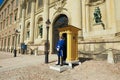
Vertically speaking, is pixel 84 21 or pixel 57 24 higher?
pixel 57 24

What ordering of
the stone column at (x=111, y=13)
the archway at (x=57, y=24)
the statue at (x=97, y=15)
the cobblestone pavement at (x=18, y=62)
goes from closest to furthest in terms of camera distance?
the cobblestone pavement at (x=18, y=62)
the stone column at (x=111, y=13)
the statue at (x=97, y=15)
the archway at (x=57, y=24)

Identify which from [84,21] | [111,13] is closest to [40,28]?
[84,21]

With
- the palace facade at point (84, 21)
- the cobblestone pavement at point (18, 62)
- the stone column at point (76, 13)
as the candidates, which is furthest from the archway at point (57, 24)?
the cobblestone pavement at point (18, 62)

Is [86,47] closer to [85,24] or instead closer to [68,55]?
[85,24]

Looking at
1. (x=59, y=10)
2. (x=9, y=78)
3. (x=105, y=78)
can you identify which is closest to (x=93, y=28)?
(x=59, y=10)

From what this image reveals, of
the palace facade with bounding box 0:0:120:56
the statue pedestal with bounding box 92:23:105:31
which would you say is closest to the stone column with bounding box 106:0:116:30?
the palace facade with bounding box 0:0:120:56

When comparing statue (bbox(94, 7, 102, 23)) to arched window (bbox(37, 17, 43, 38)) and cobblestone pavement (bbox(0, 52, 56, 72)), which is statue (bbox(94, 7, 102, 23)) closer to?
A: cobblestone pavement (bbox(0, 52, 56, 72))

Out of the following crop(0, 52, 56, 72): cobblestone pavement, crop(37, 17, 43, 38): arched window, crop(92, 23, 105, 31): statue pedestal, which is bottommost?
crop(0, 52, 56, 72): cobblestone pavement

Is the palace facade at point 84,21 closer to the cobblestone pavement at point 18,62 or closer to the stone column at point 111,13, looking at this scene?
the stone column at point 111,13

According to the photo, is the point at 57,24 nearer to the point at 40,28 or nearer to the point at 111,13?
the point at 40,28

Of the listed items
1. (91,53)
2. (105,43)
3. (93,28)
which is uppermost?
(93,28)

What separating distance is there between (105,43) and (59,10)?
877 cm

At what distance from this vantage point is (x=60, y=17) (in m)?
19.1

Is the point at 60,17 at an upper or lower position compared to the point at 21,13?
lower
